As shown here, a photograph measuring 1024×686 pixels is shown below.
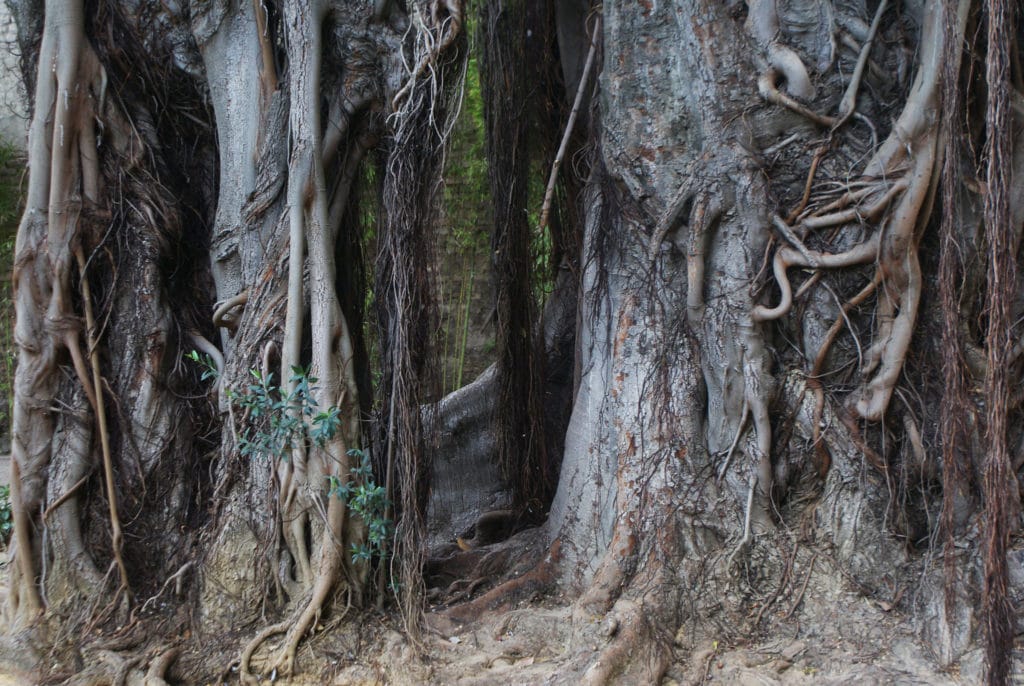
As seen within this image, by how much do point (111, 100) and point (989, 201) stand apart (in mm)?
3628

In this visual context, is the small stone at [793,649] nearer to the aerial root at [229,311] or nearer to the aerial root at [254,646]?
the aerial root at [254,646]

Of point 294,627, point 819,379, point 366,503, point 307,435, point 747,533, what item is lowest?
point 294,627

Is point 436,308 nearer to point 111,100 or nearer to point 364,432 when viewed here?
point 364,432

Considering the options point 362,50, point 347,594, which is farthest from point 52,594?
point 362,50

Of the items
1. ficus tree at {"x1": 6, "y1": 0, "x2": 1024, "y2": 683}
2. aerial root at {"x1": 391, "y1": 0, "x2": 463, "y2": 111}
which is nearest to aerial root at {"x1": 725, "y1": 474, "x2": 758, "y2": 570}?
ficus tree at {"x1": 6, "y1": 0, "x2": 1024, "y2": 683}

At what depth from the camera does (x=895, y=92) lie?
11.2 feet

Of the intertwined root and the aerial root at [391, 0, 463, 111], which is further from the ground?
the aerial root at [391, 0, 463, 111]

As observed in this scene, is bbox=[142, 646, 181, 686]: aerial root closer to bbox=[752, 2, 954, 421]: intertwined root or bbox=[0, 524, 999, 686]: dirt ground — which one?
bbox=[0, 524, 999, 686]: dirt ground

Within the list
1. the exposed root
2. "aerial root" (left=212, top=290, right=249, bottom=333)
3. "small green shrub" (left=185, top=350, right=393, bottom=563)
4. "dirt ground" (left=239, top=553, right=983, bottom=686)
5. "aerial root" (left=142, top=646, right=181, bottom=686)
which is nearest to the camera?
"dirt ground" (left=239, top=553, right=983, bottom=686)

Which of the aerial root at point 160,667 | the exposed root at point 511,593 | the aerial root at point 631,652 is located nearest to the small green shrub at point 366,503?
the exposed root at point 511,593

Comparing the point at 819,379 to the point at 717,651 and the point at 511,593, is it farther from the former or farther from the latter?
the point at 511,593

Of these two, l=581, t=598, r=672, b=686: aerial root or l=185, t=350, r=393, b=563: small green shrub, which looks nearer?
l=581, t=598, r=672, b=686: aerial root

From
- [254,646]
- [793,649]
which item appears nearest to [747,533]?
[793,649]

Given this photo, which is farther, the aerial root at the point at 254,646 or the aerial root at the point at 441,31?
the aerial root at the point at 441,31
